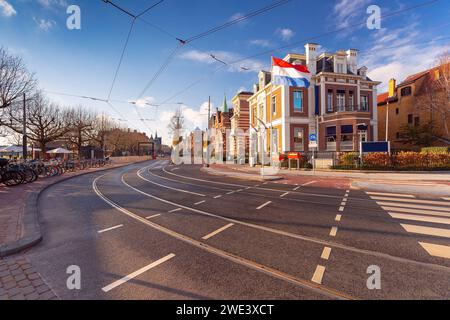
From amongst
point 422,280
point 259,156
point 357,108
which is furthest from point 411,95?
point 422,280

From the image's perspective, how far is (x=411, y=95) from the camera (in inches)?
1297

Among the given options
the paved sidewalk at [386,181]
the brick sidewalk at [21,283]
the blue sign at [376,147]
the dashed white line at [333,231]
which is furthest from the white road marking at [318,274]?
the blue sign at [376,147]

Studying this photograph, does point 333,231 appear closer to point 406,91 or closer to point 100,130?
point 406,91

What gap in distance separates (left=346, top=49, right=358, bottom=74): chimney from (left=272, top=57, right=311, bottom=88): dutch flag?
1338 centimetres

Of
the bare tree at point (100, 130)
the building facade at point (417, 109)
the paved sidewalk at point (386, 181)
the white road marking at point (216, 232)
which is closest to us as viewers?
the white road marking at point (216, 232)

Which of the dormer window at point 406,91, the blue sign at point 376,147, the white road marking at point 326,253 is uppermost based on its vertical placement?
the dormer window at point 406,91

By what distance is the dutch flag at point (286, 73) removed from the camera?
60.1 ft

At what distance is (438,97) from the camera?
26.4 m

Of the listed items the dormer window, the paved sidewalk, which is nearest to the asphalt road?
the paved sidewalk

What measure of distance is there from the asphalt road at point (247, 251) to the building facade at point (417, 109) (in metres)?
29.5

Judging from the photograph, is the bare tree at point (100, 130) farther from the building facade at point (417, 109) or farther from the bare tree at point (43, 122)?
the building facade at point (417, 109)

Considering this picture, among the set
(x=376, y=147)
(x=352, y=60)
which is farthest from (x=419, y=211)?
(x=352, y=60)

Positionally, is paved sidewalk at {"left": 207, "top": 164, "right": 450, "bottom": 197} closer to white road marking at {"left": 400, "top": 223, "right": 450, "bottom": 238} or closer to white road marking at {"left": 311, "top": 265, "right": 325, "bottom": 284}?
white road marking at {"left": 400, "top": 223, "right": 450, "bottom": 238}

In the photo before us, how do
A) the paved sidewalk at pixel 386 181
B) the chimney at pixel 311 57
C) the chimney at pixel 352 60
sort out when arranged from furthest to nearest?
the chimney at pixel 352 60, the chimney at pixel 311 57, the paved sidewalk at pixel 386 181
